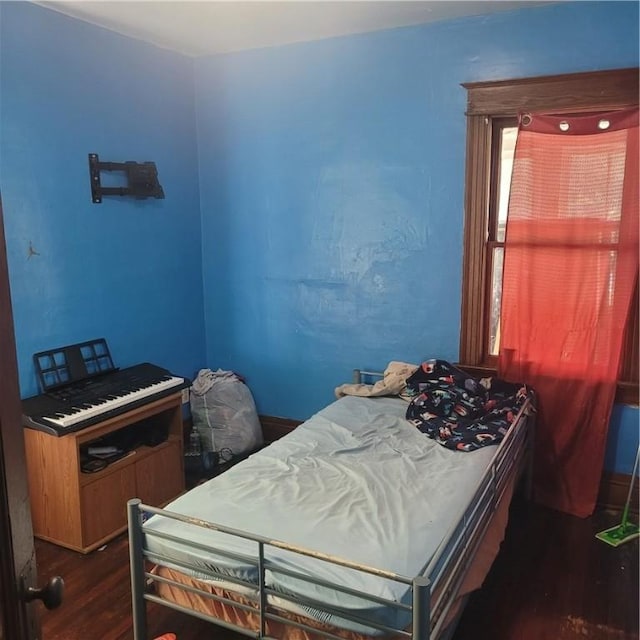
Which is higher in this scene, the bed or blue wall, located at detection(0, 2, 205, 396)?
blue wall, located at detection(0, 2, 205, 396)

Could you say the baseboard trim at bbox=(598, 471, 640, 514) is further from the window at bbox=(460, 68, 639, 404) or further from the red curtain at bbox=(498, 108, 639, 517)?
the window at bbox=(460, 68, 639, 404)

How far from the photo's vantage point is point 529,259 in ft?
10.3

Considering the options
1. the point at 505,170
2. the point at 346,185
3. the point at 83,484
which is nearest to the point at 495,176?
the point at 505,170

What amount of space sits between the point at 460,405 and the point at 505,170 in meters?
1.28

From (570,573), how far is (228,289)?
8.48 feet

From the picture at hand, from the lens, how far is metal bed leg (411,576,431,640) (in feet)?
5.22

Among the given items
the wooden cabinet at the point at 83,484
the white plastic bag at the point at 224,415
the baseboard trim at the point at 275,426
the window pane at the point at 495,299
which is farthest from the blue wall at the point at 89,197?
the window pane at the point at 495,299

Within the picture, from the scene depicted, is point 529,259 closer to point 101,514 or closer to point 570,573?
point 570,573

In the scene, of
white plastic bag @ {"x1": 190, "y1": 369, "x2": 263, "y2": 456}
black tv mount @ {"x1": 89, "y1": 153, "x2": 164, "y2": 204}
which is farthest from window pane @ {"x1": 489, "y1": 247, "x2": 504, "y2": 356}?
black tv mount @ {"x1": 89, "y1": 153, "x2": 164, "y2": 204}

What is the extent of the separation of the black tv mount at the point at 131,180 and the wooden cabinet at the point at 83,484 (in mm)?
1174

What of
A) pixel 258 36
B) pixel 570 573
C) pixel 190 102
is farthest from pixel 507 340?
pixel 190 102

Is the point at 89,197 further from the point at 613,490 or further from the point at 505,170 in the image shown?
the point at 613,490

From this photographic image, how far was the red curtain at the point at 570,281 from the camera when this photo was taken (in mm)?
2932

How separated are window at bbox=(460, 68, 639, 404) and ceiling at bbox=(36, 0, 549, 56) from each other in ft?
1.37
